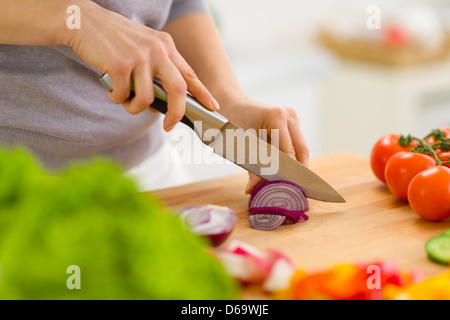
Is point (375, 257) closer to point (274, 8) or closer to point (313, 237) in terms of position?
point (313, 237)

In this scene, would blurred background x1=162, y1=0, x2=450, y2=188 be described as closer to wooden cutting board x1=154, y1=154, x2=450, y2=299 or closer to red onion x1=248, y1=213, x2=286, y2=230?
wooden cutting board x1=154, y1=154, x2=450, y2=299

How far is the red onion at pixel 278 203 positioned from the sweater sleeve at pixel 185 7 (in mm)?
494

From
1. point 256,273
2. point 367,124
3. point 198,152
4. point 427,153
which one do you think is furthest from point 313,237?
point 367,124

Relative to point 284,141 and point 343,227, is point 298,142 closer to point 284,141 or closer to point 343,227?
point 284,141

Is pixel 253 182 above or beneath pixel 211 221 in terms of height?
above

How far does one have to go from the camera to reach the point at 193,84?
1000 millimetres

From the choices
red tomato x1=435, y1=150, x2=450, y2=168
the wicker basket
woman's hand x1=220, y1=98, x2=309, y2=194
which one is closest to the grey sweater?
woman's hand x1=220, y1=98, x2=309, y2=194

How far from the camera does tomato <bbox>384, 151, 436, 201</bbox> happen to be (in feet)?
3.78

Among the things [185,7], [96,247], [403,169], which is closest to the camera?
[96,247]

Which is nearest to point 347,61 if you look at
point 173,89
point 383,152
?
point 383,152

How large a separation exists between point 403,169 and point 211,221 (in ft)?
1.38

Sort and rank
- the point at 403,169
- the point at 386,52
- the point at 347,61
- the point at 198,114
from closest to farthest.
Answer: the point at 198,114 < the point at 403,169 < the point at 386,52 < the point at 347,61

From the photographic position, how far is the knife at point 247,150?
3.38ft

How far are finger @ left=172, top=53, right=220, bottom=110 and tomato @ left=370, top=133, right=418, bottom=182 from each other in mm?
401
